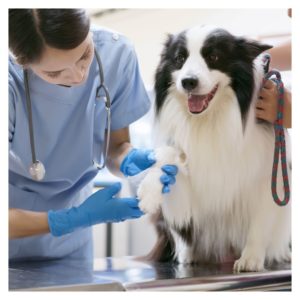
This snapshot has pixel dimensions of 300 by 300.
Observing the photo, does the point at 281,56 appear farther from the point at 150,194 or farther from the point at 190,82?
the point at 150,194

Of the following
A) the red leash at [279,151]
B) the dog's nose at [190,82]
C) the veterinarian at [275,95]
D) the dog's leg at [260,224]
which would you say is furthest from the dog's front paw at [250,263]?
the dog's nose at [190,82]

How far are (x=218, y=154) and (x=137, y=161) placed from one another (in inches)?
10.0

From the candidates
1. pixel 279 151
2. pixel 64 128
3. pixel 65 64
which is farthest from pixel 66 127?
pixel 279 151

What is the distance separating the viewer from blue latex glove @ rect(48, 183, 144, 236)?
1294 mm

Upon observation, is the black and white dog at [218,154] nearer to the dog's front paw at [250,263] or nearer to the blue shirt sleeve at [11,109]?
the dog's front paw at [250,263]

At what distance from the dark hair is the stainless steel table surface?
55cm

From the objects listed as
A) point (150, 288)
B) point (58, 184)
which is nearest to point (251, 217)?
point (150, 288)

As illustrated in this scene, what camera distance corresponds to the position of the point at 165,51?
1.48 metres

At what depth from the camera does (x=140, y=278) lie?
1.13 m

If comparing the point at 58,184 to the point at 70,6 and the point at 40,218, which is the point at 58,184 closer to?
the point at 40,218

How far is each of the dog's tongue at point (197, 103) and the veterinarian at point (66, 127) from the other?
0.19 m

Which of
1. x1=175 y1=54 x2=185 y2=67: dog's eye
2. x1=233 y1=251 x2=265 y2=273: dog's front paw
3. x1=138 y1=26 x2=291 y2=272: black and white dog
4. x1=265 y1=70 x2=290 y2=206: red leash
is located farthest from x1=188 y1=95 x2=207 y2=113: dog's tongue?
x1=233 y1=251 x2=265 y2=273: dog's front paw

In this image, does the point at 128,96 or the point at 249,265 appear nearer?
the point at 249,265
